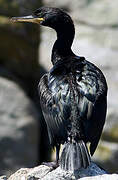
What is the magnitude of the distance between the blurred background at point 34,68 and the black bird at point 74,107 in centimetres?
696

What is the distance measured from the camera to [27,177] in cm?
912

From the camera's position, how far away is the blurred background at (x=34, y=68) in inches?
663

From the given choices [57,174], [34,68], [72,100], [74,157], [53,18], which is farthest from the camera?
[34,68]

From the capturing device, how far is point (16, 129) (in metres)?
17.0

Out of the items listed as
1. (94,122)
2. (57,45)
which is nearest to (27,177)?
(94,122)

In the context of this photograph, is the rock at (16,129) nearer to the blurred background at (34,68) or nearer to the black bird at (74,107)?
the blurred background at (34,68)

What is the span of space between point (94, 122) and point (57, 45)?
5.66ft

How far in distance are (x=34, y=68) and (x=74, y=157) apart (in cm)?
934

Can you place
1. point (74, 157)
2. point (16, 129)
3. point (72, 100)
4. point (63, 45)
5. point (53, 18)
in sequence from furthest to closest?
point (16, 129)
point (63, 45)
point (53, 18)
point (72, 100)
point (74, 157)

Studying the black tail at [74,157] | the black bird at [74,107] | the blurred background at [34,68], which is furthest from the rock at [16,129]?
the black tail at [74,157]

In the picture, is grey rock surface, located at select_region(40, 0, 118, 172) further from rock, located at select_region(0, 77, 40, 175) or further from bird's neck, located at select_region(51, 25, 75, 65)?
bird's neck, located at select_region(51, 25, 75, 65)

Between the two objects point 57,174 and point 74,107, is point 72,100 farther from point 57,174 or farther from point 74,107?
point 57,174

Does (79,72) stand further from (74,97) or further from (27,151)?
(27,151)

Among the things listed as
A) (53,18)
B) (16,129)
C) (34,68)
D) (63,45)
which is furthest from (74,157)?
(34,68)
